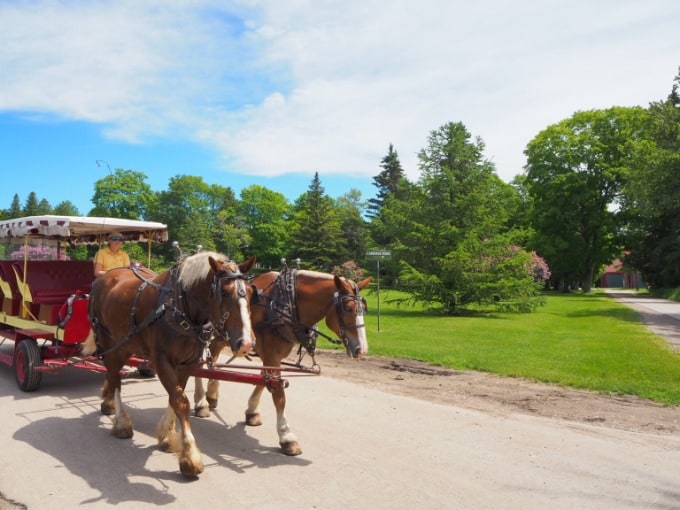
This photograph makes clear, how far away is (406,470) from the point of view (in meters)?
4.94

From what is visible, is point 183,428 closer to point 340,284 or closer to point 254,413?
point 254,413

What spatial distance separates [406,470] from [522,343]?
35.3ft

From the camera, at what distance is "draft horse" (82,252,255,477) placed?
4.63m

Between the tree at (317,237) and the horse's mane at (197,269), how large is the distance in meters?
46.9

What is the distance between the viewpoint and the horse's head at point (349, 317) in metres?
5.43

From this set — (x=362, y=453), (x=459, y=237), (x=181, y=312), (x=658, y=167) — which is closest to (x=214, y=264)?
(x=181, y=312)

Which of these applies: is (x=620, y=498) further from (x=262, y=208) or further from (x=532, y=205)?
(x=262, y=208)

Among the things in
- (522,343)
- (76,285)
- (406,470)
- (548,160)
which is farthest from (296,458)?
(548,160)

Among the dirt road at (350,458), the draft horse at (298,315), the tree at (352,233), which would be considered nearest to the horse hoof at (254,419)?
the draft horse at (298,315)

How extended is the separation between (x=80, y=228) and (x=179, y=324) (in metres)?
4.85

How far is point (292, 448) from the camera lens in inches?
208

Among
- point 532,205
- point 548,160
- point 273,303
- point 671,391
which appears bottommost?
point 671,391

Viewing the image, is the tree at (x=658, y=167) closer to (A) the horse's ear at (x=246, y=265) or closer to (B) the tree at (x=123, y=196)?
(A) the horse's ear at (x=246, y=265)

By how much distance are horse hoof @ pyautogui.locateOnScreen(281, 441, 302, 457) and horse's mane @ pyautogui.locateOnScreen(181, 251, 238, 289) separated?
6.43ft
